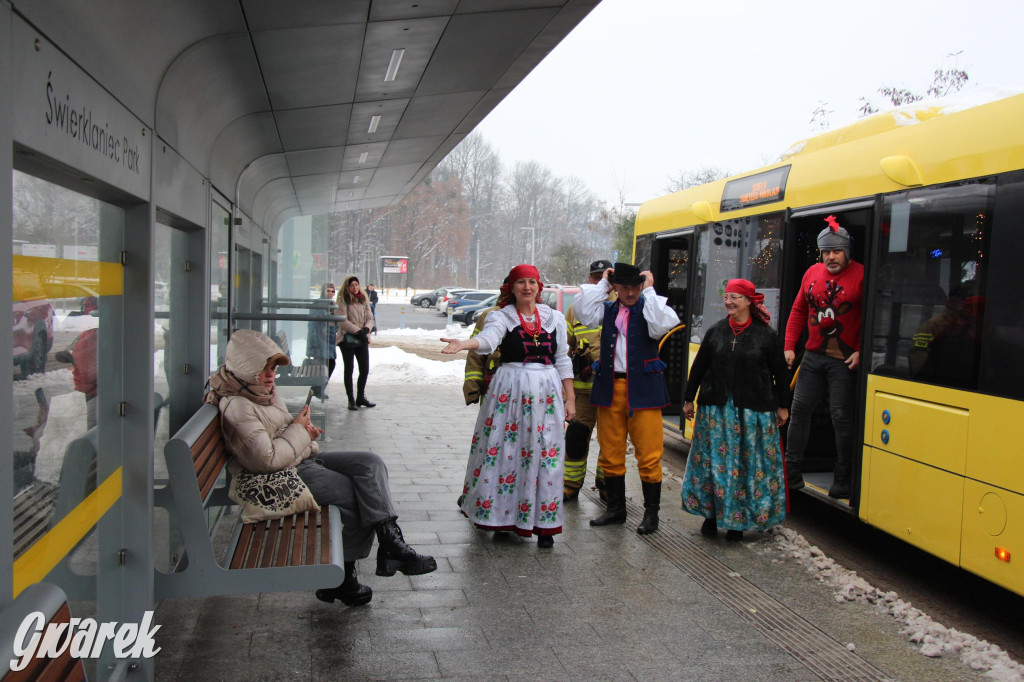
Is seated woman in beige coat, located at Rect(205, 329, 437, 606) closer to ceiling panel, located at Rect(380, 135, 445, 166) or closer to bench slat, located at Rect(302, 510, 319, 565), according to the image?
bench slat, located at Rect(302, 510, 319, 565)

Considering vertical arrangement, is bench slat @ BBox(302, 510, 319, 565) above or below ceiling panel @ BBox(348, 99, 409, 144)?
below

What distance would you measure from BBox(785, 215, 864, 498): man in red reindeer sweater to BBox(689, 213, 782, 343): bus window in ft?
2.22

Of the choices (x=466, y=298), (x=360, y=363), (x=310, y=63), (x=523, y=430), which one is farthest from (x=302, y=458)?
(x=466, y=298)

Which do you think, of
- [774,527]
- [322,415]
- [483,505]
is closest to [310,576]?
[483,505]

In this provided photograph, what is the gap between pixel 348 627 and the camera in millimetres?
4367

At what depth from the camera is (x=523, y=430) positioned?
19.1 feet

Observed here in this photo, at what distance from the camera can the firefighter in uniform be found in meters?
6.80

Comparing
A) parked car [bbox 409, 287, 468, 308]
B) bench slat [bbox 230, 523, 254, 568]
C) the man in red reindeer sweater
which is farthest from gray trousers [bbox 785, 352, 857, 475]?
parked car [bbox 409, 287, 468, 308]

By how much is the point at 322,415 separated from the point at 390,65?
12.8 feet

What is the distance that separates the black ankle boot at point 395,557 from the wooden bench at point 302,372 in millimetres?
2417

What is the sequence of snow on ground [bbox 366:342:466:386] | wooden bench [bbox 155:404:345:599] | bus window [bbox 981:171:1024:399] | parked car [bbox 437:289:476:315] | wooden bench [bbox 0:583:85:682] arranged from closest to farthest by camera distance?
wooden bench [bbox 0:583:85:682] → wooden bench [bbox 155:404:345:599] → bus window [bbox 981:171:1024:399] → snow on ground [bbox 366:342:466:386] → parked car [bbox 437:289:476:315]

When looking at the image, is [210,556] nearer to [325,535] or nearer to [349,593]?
[325,535]

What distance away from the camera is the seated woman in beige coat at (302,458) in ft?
14.1

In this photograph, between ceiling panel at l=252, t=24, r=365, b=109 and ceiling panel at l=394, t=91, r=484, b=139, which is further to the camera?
ceiling panel at l=394, t=91, r=484, b=139
